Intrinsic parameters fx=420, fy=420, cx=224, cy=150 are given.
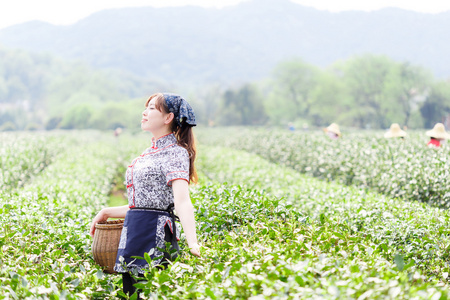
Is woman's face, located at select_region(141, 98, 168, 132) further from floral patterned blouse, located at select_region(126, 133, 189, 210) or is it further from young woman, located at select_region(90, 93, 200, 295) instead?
floral patterned blouse, located at select_region(126, 133, 189, 210)

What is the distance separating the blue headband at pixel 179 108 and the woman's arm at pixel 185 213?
0.53 meters

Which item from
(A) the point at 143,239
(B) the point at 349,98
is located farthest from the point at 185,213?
(B) the point at 349,98

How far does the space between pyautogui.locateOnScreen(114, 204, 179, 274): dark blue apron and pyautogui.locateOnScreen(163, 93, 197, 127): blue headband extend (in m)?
0.65

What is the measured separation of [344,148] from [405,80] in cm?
4915

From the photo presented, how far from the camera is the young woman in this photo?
2.85 metres

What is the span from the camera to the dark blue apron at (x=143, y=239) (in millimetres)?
2900

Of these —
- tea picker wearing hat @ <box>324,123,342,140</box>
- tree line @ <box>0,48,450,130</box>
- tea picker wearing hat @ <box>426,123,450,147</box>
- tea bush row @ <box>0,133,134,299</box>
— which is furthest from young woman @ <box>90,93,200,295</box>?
tree line @ <box>0,48,450,130</box>

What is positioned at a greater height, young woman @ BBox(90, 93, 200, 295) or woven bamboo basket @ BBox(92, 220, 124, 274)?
young woman @ BBox(90, 93, 200, 295)

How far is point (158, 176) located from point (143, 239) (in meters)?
0.45

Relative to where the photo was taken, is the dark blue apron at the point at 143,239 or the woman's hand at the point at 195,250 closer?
the woman's hand at the point at 195,250

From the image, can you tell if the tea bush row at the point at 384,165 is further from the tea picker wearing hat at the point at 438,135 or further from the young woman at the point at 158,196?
the young woman at the point at 158,196

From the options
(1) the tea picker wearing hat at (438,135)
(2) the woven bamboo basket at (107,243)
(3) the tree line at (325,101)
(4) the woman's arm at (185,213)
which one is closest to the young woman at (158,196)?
(4) the woman's arm at (185,213)

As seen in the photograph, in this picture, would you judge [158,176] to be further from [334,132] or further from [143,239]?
[334,132]

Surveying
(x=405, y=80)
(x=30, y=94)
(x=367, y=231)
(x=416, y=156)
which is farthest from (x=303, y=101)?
(x=30, y=94)
